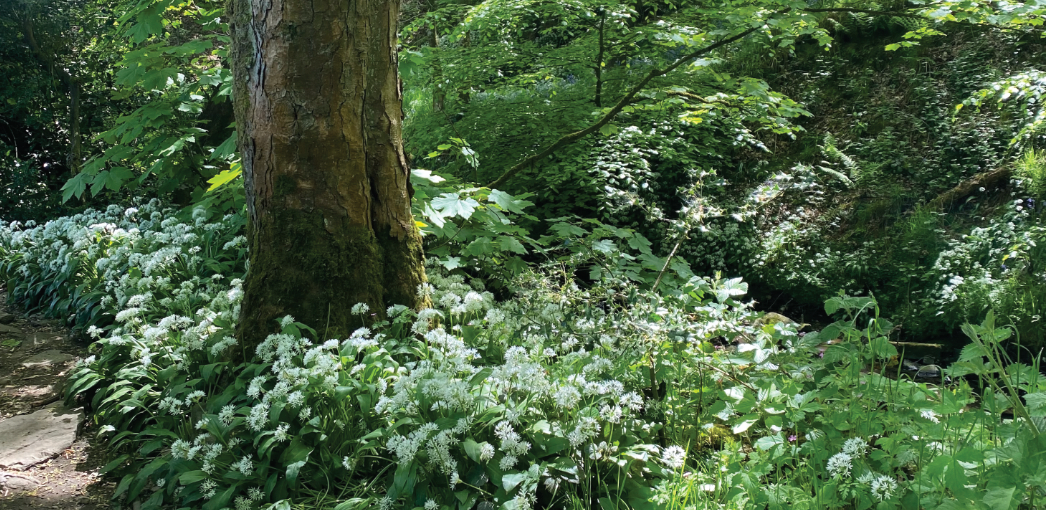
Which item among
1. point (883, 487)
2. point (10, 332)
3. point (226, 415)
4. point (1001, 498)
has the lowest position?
point (10, 332)

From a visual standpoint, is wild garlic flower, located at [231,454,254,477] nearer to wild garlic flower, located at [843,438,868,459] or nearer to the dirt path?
the dirt path

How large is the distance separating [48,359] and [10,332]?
869 mm

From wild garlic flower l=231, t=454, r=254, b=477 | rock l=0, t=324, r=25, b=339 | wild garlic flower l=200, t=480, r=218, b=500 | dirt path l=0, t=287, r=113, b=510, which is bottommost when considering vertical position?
rock l=0, t=324, r=25, b=339

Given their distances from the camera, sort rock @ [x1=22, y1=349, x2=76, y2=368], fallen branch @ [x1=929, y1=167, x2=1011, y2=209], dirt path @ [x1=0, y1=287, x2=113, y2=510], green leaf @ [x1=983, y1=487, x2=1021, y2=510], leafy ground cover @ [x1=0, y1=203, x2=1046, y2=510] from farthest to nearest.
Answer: fallen branch @ [x1=929, y1=167, x2=1011, y2=209] < rock @ [x1=22, y1=349, x2=76, y2=368] < dirt path @ [x1=0, y1=287, x2=113, y2=510] < leafy ground cover @ [x1=0, y1=203, x2=1046, y2=510] < green leaf @ [x1=983, y1=487, x2=1021, y2=510]

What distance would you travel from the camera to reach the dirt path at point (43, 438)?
244cm

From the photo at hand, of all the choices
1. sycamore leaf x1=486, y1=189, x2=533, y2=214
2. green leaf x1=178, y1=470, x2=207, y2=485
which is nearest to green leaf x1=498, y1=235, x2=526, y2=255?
sycamore leaf x1=486, y1=189, x2=533, y2=214

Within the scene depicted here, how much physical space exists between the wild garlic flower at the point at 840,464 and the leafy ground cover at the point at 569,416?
1cm

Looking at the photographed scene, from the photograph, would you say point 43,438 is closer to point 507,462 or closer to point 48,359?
point 48,359

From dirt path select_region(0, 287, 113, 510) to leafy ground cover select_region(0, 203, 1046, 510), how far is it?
169mm

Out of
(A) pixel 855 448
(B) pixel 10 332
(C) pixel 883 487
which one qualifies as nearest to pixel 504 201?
(A) pixel 855 448

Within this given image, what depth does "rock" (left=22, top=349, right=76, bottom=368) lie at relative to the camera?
3.80 meters

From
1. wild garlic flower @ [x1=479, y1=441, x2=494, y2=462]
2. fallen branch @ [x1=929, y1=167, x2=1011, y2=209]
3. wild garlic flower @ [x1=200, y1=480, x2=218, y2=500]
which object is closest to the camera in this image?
wild garlic flower @ [x1=479, y1=441, x2=494, y2=462]

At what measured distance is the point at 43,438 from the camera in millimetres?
2850

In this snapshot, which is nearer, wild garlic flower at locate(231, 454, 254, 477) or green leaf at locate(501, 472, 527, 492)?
A: green leaf at locate(501, 472, 527, 492)
